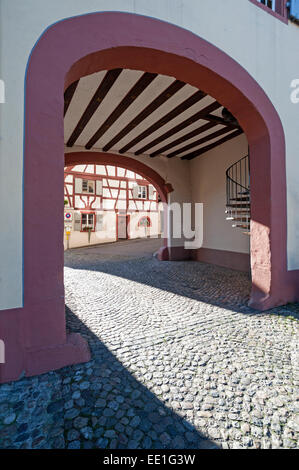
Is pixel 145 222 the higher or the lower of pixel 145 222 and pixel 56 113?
the lower

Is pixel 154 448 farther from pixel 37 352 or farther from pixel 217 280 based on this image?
pixel 217 280

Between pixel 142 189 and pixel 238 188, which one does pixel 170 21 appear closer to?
pixel 238 188

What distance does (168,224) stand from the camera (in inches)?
315

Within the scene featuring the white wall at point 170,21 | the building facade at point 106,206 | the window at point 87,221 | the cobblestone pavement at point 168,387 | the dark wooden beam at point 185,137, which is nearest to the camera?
the cobblestone pavement at point 168,387

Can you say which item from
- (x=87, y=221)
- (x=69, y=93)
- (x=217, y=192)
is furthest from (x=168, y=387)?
(x=87, y=221)

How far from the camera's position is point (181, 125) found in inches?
218

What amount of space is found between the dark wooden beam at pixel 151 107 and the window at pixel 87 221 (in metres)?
8.39

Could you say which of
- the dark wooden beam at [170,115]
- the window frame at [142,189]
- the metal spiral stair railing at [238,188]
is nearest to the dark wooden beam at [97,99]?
the dark wooden beam at [170,115]

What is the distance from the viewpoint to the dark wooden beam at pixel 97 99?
3.63m

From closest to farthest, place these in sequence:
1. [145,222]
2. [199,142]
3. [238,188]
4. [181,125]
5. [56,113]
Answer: [56,113] → [181,125] → [238,188] → [199,142] → [145,222]

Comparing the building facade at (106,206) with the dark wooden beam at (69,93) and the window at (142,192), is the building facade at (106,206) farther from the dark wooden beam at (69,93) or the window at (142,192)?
the dark wooden beam at (69,93)

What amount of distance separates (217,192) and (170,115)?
3016 millimetres

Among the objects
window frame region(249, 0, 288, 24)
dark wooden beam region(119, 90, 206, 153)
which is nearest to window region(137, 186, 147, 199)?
dark wooden beam region(119, 90, 206, 153)

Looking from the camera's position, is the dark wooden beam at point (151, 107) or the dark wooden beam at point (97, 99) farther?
the dark wooden beam at point (151, 107)
